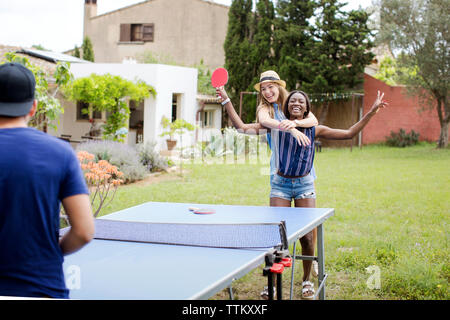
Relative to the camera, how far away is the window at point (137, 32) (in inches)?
1206

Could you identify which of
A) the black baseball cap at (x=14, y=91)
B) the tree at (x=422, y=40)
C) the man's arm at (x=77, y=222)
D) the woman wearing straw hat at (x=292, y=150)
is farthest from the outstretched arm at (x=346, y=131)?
the tree at (x=422, y=40)

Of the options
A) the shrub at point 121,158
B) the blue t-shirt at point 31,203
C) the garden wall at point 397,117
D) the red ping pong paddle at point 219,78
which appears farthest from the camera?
the garden wall at point 397,117

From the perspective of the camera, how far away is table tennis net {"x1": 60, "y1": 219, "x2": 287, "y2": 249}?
301cm

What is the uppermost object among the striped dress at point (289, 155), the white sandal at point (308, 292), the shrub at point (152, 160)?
the striped dress at point (289, 155)

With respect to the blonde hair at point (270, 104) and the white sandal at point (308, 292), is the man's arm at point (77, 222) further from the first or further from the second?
the white sandal at point (308, 292)

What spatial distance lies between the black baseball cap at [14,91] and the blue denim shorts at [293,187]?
9.65 feet

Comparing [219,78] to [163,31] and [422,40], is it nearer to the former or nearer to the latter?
[422,40]

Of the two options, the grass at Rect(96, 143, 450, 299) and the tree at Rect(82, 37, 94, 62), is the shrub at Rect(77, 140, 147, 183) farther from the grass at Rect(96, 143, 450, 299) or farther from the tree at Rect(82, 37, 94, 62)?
the tree at Rect(82, 37, 94, 62)

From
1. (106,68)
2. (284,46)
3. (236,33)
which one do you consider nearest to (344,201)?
(106,68)

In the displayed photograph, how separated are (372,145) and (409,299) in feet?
68.9

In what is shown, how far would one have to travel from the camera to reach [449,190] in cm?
1152

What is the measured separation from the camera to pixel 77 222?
2.11 meters

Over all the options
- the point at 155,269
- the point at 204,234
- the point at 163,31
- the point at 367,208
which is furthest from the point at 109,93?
the point at 155,269
